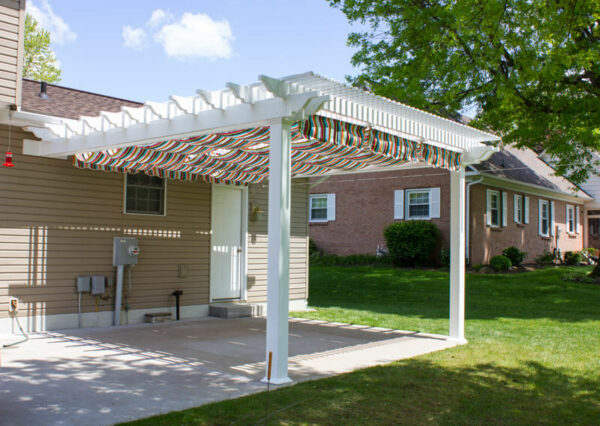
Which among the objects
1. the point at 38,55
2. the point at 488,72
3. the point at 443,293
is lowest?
the point at 443,293

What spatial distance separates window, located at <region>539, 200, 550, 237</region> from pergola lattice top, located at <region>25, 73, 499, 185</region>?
16.2 metres

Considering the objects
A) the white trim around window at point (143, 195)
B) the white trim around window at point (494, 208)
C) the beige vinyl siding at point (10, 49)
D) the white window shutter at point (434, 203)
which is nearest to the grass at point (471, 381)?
the white trim around window at point (143, 195)

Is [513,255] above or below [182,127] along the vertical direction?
below

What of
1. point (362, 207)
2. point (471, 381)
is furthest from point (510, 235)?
point (471, 381)

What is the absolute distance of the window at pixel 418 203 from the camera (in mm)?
19281

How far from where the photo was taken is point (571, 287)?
1473 cm

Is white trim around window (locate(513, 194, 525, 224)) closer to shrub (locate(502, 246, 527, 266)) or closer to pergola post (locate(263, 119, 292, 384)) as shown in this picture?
shrub (locate(502, 246, 527, 266))

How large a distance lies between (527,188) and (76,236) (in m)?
18.3

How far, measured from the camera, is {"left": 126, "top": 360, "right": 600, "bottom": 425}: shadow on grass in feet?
15.0

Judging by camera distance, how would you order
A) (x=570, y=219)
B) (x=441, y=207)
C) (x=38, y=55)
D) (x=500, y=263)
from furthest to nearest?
1. (x=38, y=55)
2. (x=570, y=219)
3. (x=441, y=207)
4. (x=500, y=263)

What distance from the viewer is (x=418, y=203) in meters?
19.5

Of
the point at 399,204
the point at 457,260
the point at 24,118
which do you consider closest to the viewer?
the point at 24,118

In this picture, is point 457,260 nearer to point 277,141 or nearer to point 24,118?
point 277,141

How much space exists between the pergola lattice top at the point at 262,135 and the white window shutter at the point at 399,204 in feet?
32.3
